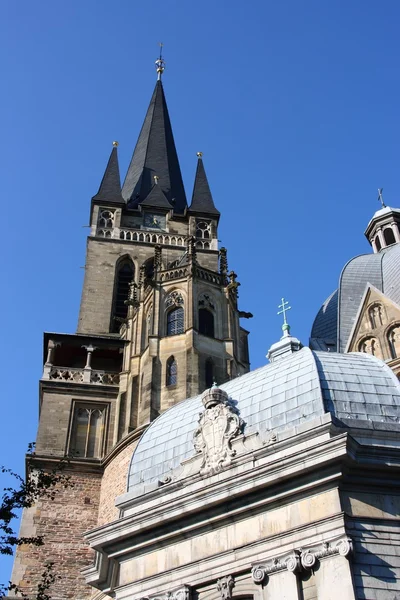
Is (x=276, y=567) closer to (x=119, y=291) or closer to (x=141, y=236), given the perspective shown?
(x=119, y=291)

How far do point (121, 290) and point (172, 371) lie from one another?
12.7m

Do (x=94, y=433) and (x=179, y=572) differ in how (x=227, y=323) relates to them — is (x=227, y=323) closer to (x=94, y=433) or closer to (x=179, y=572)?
(x=94, y=433)

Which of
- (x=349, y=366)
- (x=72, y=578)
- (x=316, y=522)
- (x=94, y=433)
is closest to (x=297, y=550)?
(x=316, y=522)

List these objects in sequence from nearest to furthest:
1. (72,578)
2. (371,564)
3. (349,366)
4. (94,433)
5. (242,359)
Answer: (371,564) < (349,366) < (72,578) < (94,433) < (242,359)

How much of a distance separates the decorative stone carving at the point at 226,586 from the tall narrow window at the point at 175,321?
19.2 m

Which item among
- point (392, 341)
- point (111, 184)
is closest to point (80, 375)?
point (392, 341)

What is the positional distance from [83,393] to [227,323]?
6793 millimetres

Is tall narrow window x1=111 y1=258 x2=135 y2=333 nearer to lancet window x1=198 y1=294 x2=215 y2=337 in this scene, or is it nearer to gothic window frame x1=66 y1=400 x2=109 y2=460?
lancet window x1=198 y1=294 x2=215 y2=337

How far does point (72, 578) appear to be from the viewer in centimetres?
2766

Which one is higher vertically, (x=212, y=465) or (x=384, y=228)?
(x=384, y=228)

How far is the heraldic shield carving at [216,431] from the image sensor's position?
16016 mm

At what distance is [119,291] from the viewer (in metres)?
43.7

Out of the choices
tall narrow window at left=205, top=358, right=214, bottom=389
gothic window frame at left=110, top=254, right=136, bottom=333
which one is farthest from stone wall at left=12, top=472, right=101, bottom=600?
gothic window frame at left=110, top=254, right=136, bottom=333

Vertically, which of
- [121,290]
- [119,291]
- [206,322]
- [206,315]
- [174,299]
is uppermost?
[121,290]
